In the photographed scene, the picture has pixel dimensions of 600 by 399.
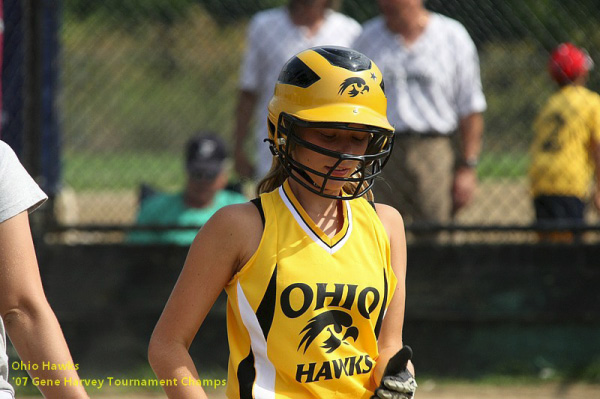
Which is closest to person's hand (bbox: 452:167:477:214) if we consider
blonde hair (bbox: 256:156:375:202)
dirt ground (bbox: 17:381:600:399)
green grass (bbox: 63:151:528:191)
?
dirt ground (bbox: 17:381:600:399)

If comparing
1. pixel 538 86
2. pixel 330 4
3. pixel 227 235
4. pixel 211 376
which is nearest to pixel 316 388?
pixel 227 235

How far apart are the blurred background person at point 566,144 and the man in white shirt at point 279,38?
1498 mm

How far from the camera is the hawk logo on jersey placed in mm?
2559

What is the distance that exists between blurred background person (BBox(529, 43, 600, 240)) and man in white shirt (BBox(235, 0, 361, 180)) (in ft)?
4.92

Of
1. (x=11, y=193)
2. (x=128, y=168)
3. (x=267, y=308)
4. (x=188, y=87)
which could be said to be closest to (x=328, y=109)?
(x=267, y=308)

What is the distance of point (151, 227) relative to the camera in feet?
19.9

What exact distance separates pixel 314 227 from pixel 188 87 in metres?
13.3

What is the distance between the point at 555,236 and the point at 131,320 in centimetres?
281

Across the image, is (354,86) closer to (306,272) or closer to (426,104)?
(306,272)

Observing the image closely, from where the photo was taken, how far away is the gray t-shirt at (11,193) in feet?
7.63

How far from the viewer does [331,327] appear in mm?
2582

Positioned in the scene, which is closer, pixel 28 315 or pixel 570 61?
pixel 28 315

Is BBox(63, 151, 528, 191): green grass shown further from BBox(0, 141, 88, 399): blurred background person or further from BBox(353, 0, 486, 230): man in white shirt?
BBox(0, 141, 88, 399): blurred background person

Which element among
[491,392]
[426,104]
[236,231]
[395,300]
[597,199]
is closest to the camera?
[236,231]
